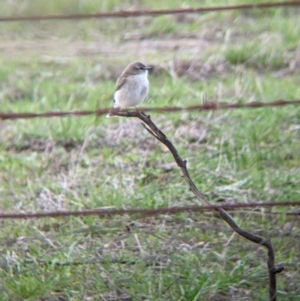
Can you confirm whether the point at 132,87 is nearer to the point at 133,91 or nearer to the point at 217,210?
the point at 133,91

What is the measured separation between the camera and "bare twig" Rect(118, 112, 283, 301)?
3609 millimetres

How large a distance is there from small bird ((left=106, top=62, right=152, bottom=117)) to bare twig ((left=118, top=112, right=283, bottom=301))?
56 cm

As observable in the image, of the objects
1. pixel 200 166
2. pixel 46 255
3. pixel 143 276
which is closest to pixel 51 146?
pixel 200 166

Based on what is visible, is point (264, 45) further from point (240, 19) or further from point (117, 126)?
point (117, 126)

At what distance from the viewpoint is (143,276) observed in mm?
4227

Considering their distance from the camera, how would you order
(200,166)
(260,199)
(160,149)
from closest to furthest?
1. (260,199)
2. (200,166)
3. (160,149)

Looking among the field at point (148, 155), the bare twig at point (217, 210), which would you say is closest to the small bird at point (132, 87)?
the bare twig at point (217, 210)

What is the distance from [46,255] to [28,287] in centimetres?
35

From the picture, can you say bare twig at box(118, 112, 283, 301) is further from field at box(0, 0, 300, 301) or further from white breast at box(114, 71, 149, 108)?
white breast at box(114, 71, 149, 108)

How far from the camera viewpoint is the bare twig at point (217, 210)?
3.61 m

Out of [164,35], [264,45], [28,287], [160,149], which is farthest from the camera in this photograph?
[164,35]

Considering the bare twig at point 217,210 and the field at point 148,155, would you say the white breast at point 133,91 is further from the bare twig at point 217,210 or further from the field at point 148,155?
the field at point 148,155

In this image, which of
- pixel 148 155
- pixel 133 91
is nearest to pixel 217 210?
pixel 133 91

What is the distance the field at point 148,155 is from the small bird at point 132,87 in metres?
0.68
